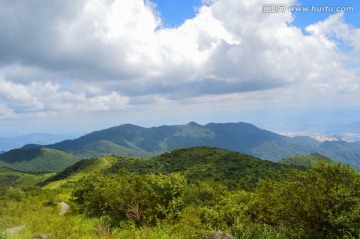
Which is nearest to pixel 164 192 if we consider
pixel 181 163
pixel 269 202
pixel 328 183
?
pixel 269 202

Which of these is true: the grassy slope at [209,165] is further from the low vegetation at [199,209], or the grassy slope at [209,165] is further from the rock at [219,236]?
the rock at [219,236]

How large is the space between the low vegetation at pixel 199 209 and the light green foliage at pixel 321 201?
0.03 meters

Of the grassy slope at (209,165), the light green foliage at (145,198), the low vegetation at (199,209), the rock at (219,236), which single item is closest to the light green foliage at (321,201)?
the low vegetation at (199,209)

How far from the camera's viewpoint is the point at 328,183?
525 inches

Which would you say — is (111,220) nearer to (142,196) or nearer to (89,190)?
(142,196)

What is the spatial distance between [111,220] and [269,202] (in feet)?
34.6

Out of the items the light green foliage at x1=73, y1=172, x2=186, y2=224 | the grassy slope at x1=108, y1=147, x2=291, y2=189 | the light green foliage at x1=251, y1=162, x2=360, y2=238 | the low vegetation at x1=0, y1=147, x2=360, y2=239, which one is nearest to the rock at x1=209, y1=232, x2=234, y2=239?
the low vegetation at x1=0, y1=147, x2=360, y2=239

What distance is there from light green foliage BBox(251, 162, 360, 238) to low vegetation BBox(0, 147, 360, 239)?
0.03 m

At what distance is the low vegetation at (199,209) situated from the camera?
42.6ft

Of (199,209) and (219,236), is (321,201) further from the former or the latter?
(199,209)

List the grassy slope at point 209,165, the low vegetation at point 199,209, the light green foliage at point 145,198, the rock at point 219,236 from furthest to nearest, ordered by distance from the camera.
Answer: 1. the grassy slope at point 209,165
2. the light green foliage at point 145,198
3. the low vegetation at point 199,209
4. the rock at point 219,236

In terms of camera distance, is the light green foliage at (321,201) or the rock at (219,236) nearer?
the light green foliage at (321,201)

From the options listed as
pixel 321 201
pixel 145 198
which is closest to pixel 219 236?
pixel 321 201

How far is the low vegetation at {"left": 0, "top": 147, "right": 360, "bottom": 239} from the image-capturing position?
1298 cm
